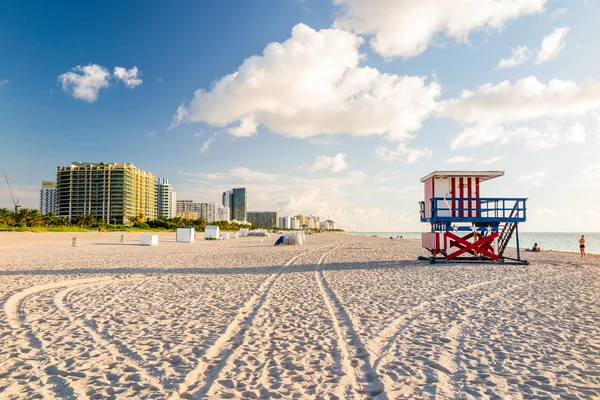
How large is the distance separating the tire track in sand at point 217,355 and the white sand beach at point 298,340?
0.02 metres

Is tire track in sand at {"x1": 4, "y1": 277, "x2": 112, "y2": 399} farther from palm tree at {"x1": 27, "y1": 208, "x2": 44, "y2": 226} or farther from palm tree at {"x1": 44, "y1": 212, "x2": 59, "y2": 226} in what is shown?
palm tree at {"x1": 44, "y1": 212, "x2": 59, "y2": 226}

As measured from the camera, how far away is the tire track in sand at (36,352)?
4.00 meters

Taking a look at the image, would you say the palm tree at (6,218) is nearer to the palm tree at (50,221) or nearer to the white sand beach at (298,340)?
the palm tree at (50,221)

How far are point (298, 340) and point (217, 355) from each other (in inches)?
51.5

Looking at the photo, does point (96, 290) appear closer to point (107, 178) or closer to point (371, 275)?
point (371, 275)

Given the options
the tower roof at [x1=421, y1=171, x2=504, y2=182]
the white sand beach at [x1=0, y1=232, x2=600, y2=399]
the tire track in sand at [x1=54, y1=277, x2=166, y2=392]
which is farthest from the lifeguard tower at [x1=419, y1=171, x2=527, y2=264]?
the tire track in sand at [x1=54, y1=277, x2=166, y2=392]

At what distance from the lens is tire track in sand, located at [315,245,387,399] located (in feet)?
13.3

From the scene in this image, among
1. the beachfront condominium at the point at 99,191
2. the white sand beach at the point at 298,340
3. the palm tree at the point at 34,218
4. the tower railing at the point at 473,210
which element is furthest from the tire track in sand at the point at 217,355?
the beachfront condominium at the point at 99,191

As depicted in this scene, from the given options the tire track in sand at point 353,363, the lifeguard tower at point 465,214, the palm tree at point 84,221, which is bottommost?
the palm tree at point 84,221

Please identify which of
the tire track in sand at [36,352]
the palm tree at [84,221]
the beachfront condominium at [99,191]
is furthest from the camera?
the beachfront condominium at [99,191]

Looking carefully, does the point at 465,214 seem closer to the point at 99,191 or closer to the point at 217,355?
the point at 217,355

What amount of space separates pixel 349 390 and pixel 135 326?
14.0ft

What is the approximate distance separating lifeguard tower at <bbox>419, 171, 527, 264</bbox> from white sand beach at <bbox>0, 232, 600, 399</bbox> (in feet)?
20.4

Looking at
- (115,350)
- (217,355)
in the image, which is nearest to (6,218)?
(115,350)
